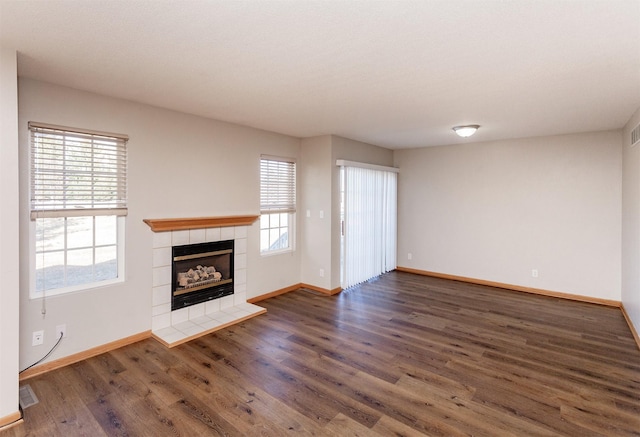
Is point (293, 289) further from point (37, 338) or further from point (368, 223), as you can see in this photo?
point (37, 338)

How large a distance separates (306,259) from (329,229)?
71cm

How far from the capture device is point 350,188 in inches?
210

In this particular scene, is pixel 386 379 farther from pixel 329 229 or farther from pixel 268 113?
pixel 268 113

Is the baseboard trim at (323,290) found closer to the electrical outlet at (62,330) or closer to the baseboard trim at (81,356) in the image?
the baseboard trim at (81,356)

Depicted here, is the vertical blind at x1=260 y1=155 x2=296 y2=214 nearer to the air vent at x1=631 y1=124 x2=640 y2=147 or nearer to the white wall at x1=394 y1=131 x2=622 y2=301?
the white wall at x1=394 y1=131 x2=622 y2=301

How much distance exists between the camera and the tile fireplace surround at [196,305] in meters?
3.60

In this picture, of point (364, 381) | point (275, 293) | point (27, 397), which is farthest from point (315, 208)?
point (27, 397)

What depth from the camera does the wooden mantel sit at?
11.6ft

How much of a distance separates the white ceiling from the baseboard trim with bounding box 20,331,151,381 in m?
2.44

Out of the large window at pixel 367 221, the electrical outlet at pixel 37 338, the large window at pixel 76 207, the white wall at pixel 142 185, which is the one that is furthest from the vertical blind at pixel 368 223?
the electrical outlet at pixel 37 338

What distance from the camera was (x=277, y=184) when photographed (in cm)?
505

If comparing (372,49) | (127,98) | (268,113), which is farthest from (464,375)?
(127,98)

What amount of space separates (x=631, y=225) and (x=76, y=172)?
592 cm

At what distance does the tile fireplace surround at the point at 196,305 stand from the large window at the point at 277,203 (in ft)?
1.43
